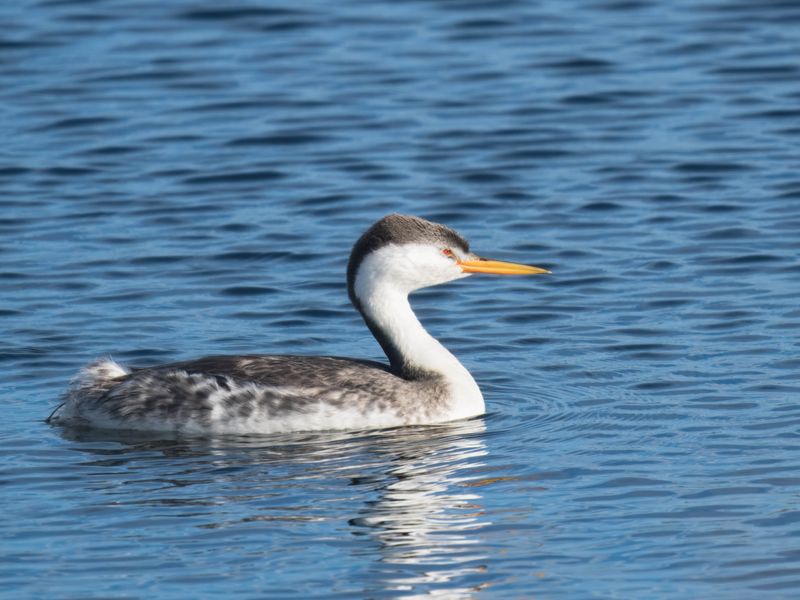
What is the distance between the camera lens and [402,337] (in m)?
12.9

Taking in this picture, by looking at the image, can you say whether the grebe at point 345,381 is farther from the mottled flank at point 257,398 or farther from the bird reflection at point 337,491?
the bird reflection at point 337,491

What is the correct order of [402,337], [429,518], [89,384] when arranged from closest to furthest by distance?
[429,518]
[89,384]
[402,337]

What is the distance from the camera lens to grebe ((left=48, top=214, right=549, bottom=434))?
1229 centimetres

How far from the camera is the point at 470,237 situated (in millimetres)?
17266

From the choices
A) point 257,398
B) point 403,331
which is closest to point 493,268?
point 403,331

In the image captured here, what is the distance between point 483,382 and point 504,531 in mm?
3322

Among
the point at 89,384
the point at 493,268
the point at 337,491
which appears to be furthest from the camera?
the point at 493,268

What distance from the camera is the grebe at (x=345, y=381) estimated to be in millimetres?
12289

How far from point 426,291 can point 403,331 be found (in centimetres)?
342

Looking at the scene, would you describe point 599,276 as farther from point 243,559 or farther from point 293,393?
point 243,559

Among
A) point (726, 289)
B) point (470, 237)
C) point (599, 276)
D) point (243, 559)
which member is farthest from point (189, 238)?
point (243, 559)

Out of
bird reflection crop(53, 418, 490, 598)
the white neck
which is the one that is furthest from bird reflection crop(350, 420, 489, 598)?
the white neck

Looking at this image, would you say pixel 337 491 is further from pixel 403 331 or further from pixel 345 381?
pixel 403 331

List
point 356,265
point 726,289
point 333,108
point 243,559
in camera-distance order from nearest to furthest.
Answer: point 243,559 → point 356,265 → point 726,289 → point 333,108
